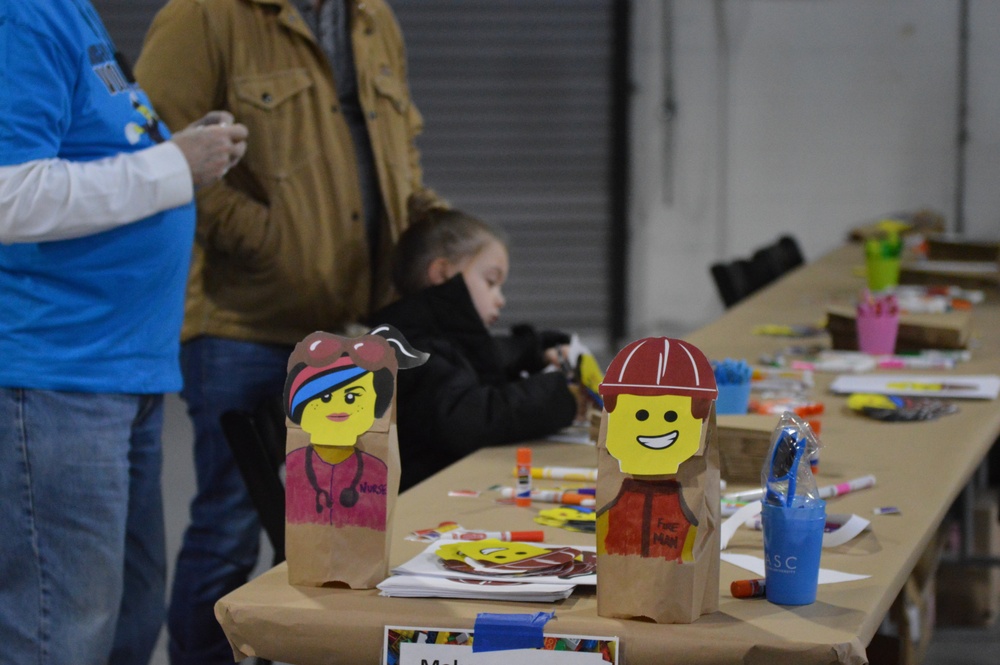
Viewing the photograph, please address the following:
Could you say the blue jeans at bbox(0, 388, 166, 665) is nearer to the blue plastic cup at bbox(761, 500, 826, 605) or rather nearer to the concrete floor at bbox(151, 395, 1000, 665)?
the blue plastic cup at bbox(761, 500, 826, 605)

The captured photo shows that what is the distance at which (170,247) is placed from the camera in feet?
6.15

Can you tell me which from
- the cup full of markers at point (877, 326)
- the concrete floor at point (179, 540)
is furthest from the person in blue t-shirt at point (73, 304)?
the cup full of markers at point (877, 326)

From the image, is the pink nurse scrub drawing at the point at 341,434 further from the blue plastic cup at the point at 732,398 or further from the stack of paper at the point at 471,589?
the blue plastic cup at the point at 732,398

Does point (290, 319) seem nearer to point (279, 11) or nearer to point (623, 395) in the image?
point (279, 11)

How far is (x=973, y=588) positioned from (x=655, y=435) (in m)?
2.40

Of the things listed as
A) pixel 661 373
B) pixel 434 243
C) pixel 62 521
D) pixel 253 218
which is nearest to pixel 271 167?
pixel 253 218

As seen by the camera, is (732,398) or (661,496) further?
(732,398)

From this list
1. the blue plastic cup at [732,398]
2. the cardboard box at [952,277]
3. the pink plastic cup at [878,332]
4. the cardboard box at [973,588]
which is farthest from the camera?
the cardboard box at [952,277]

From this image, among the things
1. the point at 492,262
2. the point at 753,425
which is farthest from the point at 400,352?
the point at 492,262

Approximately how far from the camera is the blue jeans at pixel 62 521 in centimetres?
171

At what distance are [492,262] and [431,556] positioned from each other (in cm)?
109

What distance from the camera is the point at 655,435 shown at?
1173 millimetres

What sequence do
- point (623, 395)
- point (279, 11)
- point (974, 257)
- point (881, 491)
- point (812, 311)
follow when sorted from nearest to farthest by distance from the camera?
1. point (623, 395)
2. point (881, 491)
3. point (279, 11)
4. point (812, 311)
5. point (974, 257)

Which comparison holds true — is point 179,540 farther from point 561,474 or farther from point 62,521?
point 561,474
